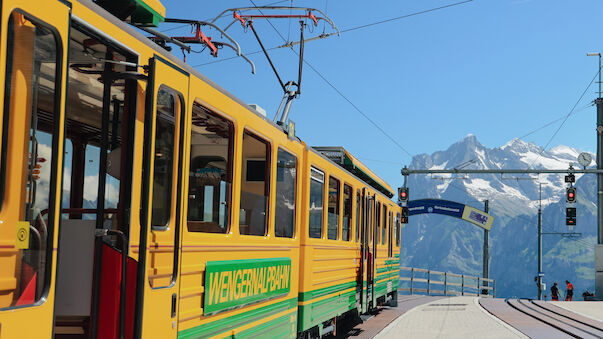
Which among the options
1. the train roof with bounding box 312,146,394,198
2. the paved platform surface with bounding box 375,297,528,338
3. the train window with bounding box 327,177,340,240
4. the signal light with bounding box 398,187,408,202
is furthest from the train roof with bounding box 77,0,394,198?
the signal light with bounding box 398,187,408,202

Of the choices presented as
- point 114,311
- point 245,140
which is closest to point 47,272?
point 114,311

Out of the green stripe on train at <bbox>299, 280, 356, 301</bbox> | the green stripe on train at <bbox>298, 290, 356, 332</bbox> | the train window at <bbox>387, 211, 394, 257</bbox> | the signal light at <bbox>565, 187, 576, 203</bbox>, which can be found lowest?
the green stripe on train at <bbox>298, 290, 356, 332</bbox>

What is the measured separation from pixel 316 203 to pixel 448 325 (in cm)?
839

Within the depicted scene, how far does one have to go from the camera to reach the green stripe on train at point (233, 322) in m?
5.32

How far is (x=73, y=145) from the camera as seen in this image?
19.1ft

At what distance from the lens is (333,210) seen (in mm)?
10883

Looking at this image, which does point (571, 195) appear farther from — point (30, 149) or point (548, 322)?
point (30, 149)

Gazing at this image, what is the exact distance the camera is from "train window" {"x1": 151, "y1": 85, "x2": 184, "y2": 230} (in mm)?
4664

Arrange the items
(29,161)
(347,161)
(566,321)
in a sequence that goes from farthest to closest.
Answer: (566,321) < (347,161) < (29,161)

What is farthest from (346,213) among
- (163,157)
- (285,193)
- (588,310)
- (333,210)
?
(588,310)

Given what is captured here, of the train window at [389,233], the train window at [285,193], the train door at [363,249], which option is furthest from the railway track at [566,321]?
the train window at [285,193]

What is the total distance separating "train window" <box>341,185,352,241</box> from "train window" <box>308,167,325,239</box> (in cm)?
169

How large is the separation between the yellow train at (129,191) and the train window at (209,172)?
0.05 ft

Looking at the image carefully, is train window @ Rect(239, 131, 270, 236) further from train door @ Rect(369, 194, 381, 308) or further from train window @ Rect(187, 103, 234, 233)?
train door @ Rect(369, 194, 381, 308)
